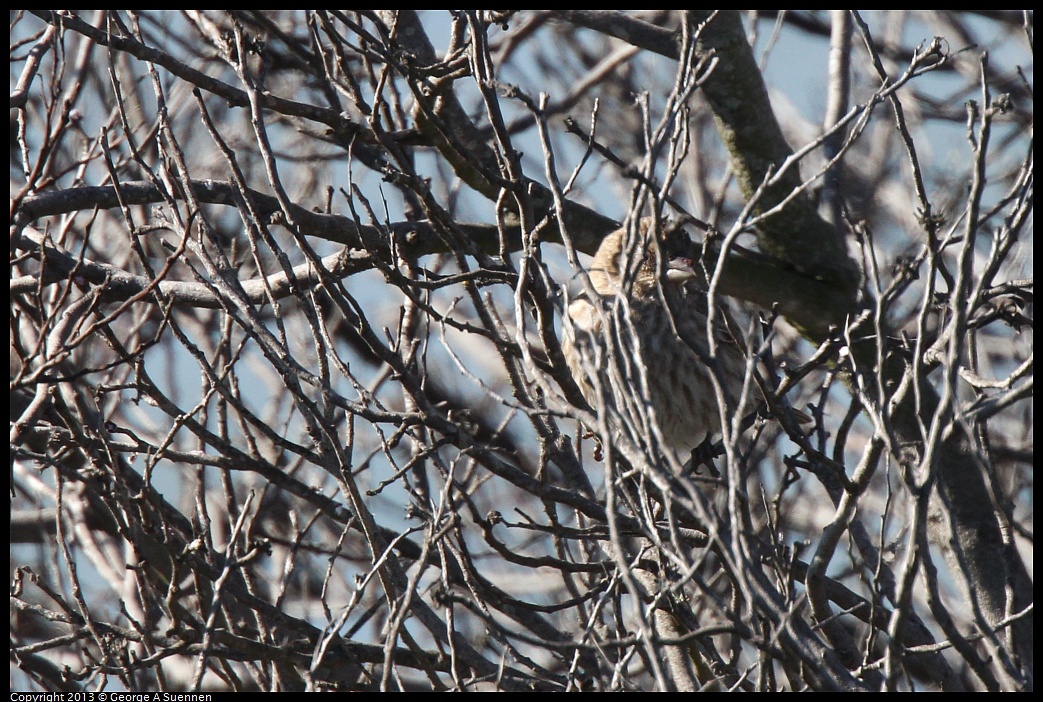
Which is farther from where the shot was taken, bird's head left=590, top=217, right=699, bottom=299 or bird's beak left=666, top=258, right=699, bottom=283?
bird's beak left=666, top=258, right=699, bottom=283

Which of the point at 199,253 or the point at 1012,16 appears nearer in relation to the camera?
the point at 199,253

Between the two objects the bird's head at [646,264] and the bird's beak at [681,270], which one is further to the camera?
the bird's beak at [681,270]

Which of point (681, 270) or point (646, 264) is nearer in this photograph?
point (681, 270)

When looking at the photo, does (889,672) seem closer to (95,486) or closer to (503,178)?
(503,178)

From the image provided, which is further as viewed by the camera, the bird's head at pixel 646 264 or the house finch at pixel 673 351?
the house finch at pixel 673 351

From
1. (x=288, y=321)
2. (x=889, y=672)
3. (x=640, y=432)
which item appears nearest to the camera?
(x=889, y=672)

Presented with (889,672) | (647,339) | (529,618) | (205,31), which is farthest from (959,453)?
(205,31)

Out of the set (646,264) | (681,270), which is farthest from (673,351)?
(646,264)

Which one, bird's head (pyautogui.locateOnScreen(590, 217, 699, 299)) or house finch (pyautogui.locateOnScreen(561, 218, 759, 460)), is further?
house finch (pyautogui.locateOnScreen(561, 218, 759, 460))

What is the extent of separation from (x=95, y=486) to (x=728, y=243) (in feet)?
7.46

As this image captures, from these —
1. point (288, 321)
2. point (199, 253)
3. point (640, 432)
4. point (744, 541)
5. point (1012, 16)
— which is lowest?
point (744, 541)

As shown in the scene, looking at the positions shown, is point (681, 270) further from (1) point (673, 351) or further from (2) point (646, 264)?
(2) point (646, 264)

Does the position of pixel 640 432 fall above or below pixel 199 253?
below

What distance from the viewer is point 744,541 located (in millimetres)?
2760
